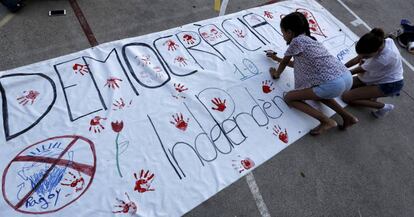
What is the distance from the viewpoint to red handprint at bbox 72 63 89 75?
2398 millimetres

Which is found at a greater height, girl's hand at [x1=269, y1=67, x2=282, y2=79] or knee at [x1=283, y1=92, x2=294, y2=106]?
girl's hand at [x1=269, y1=67, x2=282, y2=79]

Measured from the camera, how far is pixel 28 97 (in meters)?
2.17

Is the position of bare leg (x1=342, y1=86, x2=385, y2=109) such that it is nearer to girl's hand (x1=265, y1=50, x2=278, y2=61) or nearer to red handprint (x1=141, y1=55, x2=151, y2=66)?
girl's hand (x1=265, y1=50, x2=278, y2=61)

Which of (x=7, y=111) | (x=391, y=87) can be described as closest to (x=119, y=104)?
(x=7, y=111)

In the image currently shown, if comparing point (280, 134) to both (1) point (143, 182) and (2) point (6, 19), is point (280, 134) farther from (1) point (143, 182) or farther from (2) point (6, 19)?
(2) point (6, 19)

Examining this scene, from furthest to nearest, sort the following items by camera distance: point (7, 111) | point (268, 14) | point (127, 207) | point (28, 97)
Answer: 1. point (268, 14)
2. point (28, 97)
3. point (7, 111)
4. point (127, 207)

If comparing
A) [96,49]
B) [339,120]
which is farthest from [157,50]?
[339,120]

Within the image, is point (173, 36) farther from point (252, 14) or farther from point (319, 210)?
point (319, 210)

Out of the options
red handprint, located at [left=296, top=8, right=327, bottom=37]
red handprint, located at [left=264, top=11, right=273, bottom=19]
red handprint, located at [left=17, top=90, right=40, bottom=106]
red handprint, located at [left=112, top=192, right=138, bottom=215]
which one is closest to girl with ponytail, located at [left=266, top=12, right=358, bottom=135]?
red handprint, located at [left=264, top=11, right=273, bottom=19]

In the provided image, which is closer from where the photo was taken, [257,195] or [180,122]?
[257,195]

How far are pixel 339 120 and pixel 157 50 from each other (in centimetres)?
197

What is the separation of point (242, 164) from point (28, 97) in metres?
1.78

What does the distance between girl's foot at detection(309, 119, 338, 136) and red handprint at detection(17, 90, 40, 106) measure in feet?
7.84

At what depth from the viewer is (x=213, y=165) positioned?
2129 millimetres
